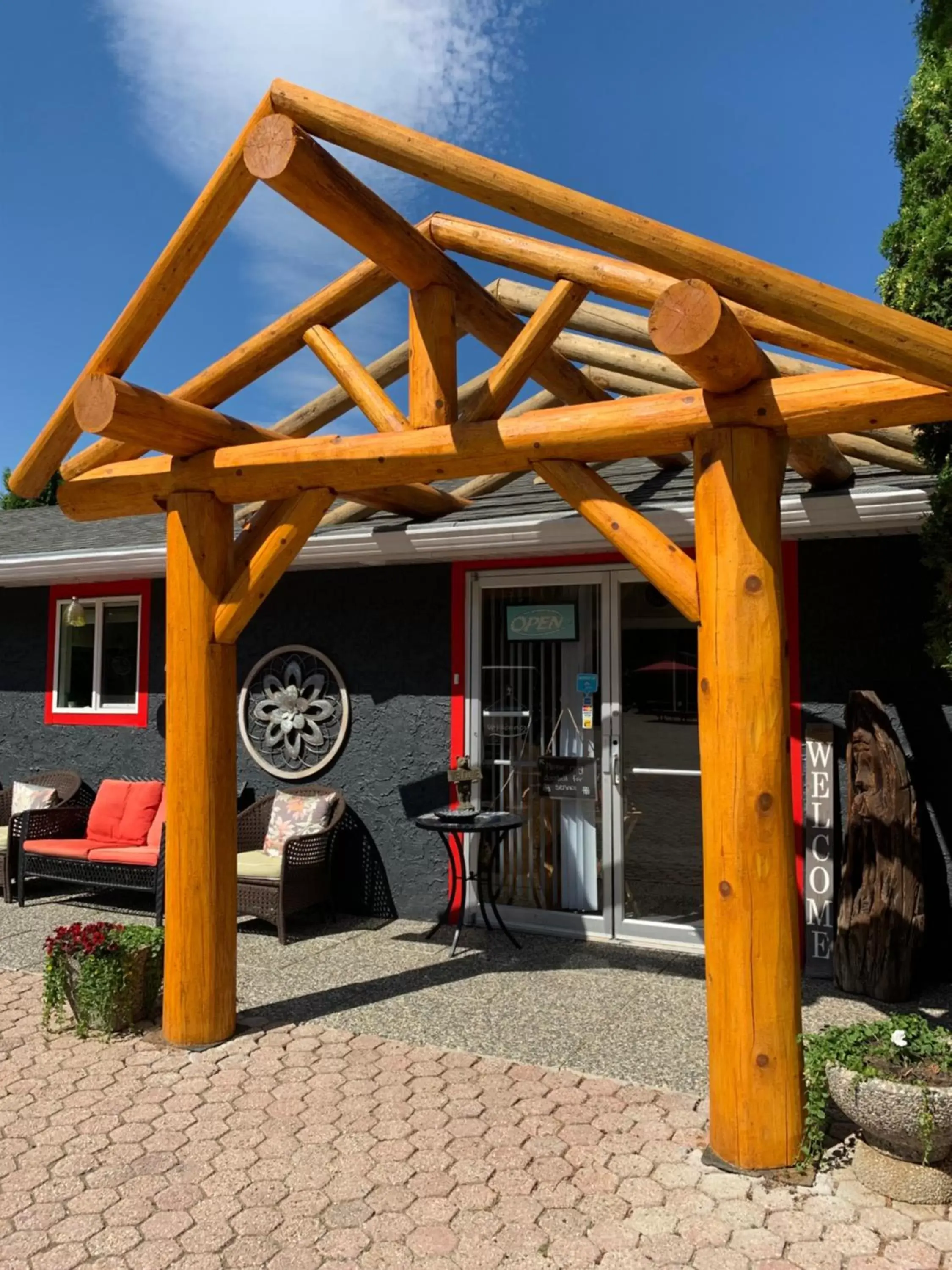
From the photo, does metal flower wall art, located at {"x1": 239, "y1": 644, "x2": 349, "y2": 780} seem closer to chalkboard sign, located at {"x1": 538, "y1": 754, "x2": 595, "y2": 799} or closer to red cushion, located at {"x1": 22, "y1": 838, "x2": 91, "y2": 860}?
red cushion, located at {"x1": 22, "y1": 838, "x2": 91, "y2": 860}

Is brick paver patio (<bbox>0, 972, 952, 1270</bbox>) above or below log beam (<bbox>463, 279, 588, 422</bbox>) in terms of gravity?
below

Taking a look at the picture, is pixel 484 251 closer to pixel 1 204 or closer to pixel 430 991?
pixel 430 991

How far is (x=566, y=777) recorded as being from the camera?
6094mm

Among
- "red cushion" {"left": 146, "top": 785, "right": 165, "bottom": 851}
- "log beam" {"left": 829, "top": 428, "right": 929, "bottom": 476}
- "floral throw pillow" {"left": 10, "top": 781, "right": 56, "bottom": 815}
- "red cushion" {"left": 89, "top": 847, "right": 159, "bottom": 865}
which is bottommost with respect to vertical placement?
"red cushion" {"left": 89, "top": 847, "right": 159, "bottom": 865}

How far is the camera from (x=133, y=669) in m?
8.07

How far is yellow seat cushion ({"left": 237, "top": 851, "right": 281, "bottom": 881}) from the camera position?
5.98 m

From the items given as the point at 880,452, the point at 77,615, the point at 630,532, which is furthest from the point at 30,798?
the point at 880,452

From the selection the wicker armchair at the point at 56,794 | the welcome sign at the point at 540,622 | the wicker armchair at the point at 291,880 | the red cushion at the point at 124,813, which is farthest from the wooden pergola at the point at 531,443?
the wicker armchair at the point at 56,794

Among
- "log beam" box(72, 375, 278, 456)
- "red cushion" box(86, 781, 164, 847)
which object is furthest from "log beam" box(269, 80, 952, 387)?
"red cushion" box(86, 781, 164, 847)

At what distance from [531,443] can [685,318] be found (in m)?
0.91

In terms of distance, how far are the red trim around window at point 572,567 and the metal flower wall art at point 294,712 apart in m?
0.96

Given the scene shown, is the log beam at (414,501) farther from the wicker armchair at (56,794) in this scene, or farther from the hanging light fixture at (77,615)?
the wicker armchair at (56,794)

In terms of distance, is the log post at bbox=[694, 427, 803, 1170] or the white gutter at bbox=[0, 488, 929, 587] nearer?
the log post at bbox=[694, 427, 803, 1170]

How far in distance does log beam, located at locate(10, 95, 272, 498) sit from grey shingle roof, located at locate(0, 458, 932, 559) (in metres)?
2.05
